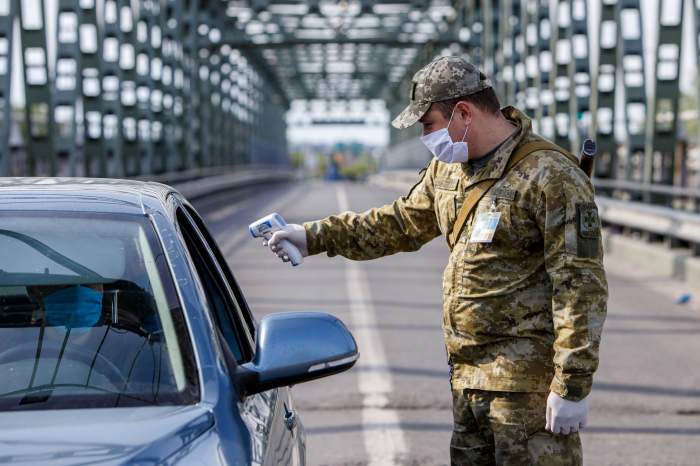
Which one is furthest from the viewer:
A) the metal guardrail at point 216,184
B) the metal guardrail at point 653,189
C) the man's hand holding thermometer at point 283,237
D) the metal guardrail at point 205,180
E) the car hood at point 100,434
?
the metal guardrail at point 216,184

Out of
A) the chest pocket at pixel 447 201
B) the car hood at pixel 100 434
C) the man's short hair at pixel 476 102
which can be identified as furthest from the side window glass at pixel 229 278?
the car hood at pixel 100 434

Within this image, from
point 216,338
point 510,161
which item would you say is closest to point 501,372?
point 510,161

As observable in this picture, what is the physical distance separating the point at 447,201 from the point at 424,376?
4340 mm

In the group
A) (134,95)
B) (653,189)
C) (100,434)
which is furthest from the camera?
(134,95)

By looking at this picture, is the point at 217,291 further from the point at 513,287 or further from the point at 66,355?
the point at 513,287

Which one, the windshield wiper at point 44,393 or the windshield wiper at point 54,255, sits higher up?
the windshield wiper at point 54,255

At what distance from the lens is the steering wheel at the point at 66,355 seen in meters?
2.94

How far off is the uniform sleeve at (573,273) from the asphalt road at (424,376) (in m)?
2.57

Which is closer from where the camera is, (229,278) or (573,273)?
(573,273)

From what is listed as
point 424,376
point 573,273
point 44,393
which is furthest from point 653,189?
point 44,393

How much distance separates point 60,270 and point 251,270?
39.4 feet

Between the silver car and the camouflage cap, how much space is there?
0.81 m

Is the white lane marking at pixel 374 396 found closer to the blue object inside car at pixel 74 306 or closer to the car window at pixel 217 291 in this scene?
the car window at pixel 217 291

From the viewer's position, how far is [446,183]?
152 inches
